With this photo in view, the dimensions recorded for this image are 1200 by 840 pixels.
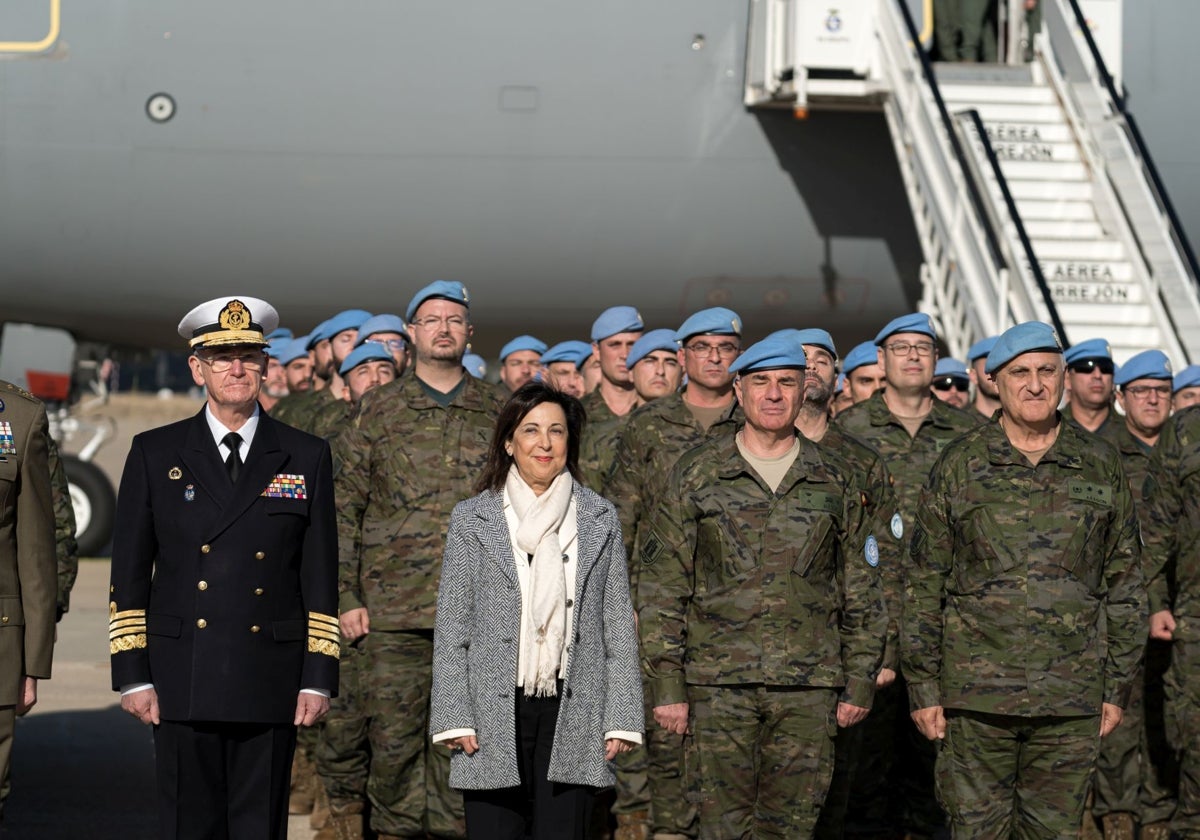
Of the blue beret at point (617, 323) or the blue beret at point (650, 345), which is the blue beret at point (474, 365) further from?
the blue beret at point (650, 345)

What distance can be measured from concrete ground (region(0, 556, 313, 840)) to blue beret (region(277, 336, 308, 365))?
229 centimetres

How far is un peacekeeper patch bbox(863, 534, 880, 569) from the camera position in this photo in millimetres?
5763

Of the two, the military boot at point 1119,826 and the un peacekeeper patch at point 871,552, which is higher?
the un peacekeeper patch at point 871,552

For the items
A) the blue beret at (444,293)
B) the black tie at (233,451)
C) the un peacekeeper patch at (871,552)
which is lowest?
the un peacekeeper patch at (871,552)

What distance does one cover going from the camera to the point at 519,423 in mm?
5414

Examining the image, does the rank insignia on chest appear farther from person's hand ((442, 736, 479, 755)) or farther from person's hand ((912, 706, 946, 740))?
person's hand ((912, 706, 946, 740))

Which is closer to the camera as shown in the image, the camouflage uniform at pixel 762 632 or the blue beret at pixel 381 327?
the camouflage uniform at pixel 762 632

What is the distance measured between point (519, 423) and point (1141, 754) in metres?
3.79

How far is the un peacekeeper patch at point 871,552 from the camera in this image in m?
5.76

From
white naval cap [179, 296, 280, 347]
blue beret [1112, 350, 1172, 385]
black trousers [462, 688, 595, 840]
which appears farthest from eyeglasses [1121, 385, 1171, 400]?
white naval cap [179, 296, 280, 347]

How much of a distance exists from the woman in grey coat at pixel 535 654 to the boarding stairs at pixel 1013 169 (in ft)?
20.5

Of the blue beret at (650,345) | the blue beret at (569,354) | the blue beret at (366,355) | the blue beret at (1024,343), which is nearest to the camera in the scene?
the blue beret at (1024,343)

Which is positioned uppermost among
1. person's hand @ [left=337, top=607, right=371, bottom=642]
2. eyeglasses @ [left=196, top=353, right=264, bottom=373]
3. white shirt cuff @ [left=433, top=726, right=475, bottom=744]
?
eyeglasses @ [left=196, top=353, right=264, bottom=373]

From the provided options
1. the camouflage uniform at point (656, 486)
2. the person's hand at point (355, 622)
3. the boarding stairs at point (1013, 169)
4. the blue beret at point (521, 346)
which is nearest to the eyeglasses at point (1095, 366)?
the camouflage uniform at point (656, 486)
